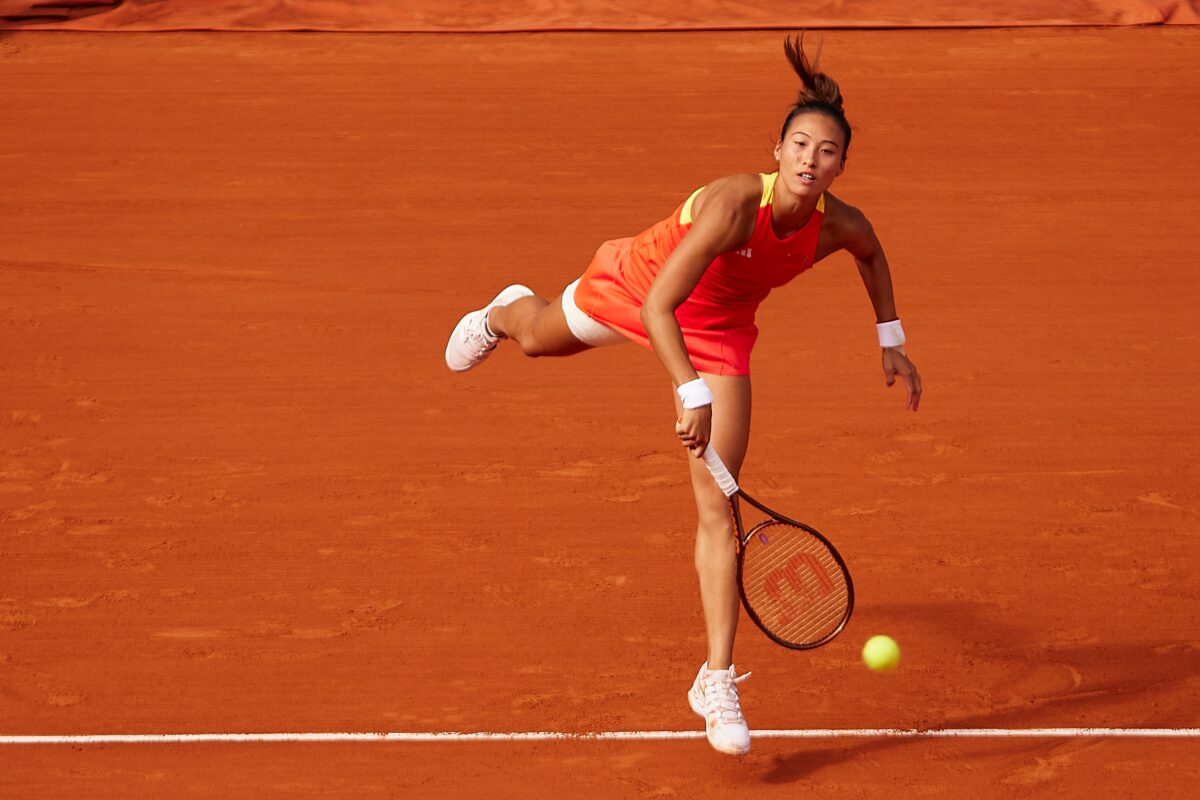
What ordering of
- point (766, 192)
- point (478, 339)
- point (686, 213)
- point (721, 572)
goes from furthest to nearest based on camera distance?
1. point (478, 339)
2. point (686, 213)
3. point (721, 572)
4. point (766, 192)

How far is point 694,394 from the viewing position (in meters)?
4.12

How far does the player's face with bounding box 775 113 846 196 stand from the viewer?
13.9 ft

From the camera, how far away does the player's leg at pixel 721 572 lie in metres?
4.47

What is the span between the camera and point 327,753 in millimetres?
4758

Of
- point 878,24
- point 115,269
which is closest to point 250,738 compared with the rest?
point 115,269

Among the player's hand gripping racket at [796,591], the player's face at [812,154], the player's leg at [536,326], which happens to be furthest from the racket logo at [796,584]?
the player's face at [812,154]

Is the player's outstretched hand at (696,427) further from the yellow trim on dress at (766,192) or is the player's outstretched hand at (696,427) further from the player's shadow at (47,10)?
the player's shadow at (47,10)

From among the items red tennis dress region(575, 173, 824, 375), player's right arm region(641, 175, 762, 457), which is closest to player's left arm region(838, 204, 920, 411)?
red tennis dress region(575, 173, 824, 375)

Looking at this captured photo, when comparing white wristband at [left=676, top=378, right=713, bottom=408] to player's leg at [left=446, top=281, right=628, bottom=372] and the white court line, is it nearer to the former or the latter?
player's leg at [left=446, top=281, right=628, bottom=372]

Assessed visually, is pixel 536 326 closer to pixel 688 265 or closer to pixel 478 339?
pixel 478 339

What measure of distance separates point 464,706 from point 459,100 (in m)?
6.52

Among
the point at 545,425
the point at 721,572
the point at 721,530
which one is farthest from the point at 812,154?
the point at 545,425

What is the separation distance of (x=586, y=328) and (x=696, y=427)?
1.16 meters

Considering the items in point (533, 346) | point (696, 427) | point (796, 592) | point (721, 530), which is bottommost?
point (796, 592)
